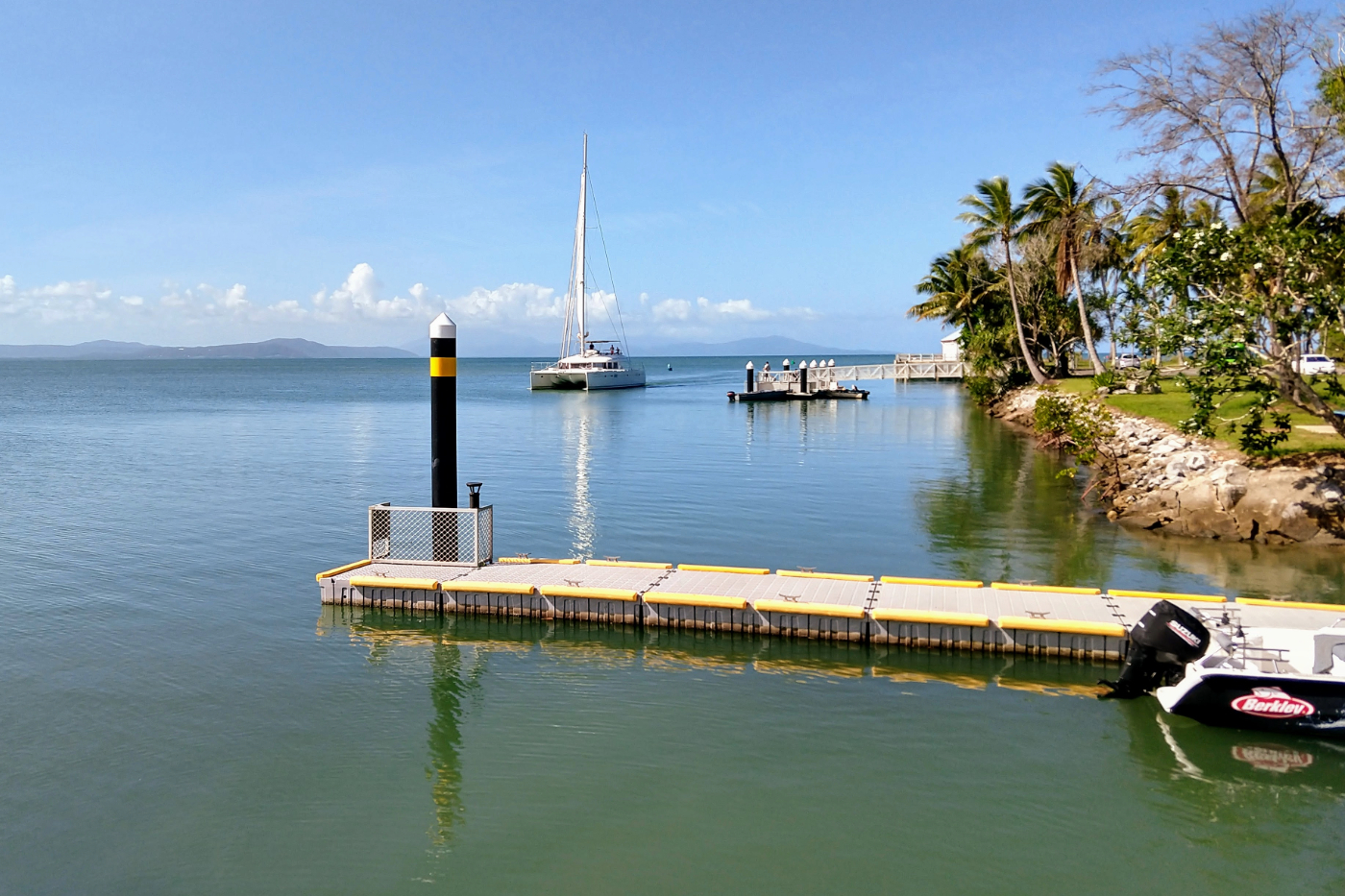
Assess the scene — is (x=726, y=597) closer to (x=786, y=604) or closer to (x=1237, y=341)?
(x=786, y=604)

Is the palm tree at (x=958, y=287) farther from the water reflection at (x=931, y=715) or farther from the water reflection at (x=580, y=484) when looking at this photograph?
the water reflection at (x=931, y=715)

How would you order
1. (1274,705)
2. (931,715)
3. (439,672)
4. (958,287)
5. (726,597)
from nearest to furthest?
1. (1274,705)
2. (931,715)
3. (439,672)
4. (726,597)
5. (958,287)

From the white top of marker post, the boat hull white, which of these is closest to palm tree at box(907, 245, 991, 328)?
the boat hull white

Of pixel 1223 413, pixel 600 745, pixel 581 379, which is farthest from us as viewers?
pixel 581 379

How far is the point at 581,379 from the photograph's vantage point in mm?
94875

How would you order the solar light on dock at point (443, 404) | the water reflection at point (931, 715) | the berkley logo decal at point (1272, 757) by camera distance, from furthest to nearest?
the solar light on dock at point (443, 404) → the berkley logo decal at point (1272, 757) → the water reflection at point (931, 715)

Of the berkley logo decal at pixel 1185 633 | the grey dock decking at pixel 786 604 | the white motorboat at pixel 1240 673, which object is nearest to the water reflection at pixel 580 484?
the grey dock decking at pixel 786 604

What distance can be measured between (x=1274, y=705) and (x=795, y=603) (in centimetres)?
583

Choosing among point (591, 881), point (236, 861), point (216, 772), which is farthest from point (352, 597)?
point (591, 881)

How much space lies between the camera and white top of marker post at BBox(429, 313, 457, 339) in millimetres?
17312

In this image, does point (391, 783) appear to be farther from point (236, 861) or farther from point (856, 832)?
point (856, 832)

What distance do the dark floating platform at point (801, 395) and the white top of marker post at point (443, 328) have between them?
56295mm

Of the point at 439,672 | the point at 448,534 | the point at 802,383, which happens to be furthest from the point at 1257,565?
the point at 802,383

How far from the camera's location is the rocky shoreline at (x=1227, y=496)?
1991 cm
